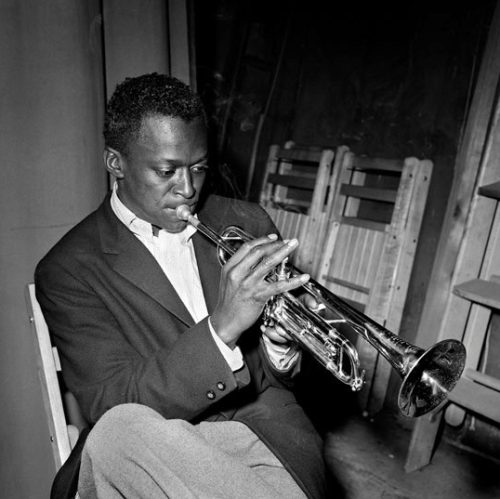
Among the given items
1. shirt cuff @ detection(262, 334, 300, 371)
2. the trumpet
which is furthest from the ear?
shirt cuff @ detection(262, 334, 300, 371)

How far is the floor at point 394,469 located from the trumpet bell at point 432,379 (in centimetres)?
118

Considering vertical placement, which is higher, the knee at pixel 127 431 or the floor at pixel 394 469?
the knee at pixel 127 431

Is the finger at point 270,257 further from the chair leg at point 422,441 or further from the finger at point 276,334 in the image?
the chair leg at point 422,441

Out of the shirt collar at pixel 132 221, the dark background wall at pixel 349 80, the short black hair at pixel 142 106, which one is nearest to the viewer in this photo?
the short black hair at pixel 142 106

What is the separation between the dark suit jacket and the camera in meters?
1.23

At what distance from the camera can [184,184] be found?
146cm

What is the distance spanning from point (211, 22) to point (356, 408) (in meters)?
2.81

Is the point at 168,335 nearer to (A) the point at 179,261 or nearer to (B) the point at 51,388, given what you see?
(A) the point at 179,261

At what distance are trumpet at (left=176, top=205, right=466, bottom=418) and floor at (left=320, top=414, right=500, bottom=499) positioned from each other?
1196mm

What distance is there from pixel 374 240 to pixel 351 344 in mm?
1806

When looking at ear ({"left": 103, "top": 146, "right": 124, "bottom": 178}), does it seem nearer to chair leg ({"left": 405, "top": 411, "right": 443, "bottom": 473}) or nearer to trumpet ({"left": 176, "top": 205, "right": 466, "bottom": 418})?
trumpet ({"left": 176, "top": 205, "right": 466, "bottom": 418})

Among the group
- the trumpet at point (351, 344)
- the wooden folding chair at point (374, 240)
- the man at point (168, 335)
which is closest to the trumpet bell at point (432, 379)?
the trumpet at point (351, 344)

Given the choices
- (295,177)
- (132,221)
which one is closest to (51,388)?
(132,221)

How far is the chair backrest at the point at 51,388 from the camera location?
1.49 meters
